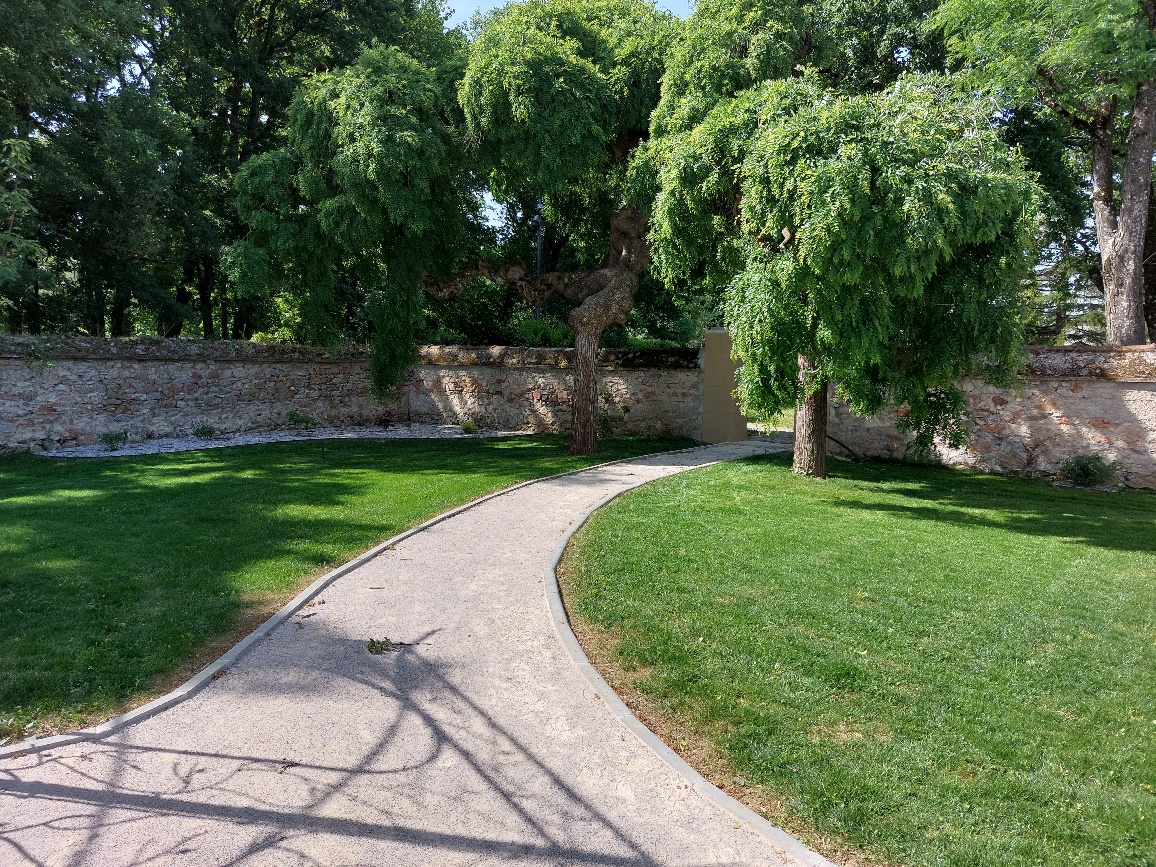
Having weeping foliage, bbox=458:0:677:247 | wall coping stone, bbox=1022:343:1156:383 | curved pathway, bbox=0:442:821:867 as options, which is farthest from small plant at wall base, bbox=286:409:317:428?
wall coping stone, bbox=1022:343:1156:383

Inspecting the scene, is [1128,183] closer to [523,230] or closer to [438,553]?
[523,230]

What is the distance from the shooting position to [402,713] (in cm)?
392

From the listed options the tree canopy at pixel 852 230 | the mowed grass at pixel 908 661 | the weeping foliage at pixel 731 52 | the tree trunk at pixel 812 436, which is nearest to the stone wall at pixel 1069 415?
the tree canopy at pixel 852 230

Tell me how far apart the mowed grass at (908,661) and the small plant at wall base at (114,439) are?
10.7 metres

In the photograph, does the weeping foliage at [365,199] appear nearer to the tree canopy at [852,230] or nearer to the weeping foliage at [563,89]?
the weeping foliage at [563,89]

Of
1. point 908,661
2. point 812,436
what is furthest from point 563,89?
point 908,661

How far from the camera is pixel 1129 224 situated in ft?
42.1

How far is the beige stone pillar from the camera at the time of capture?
1532 centimetres

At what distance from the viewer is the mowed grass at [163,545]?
14.2ft

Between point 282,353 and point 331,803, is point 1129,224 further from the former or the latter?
point 282,353

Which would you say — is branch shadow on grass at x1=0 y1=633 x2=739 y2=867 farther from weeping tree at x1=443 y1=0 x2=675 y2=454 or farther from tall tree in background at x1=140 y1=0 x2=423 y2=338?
tall tree in background at x1=140 y1=0 x2=423 y2=338

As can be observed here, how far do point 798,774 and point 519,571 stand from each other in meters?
3.60

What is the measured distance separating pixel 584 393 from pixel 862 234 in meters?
6.89

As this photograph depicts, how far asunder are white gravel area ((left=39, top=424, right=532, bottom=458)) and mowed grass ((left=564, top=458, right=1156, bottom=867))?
910cm
